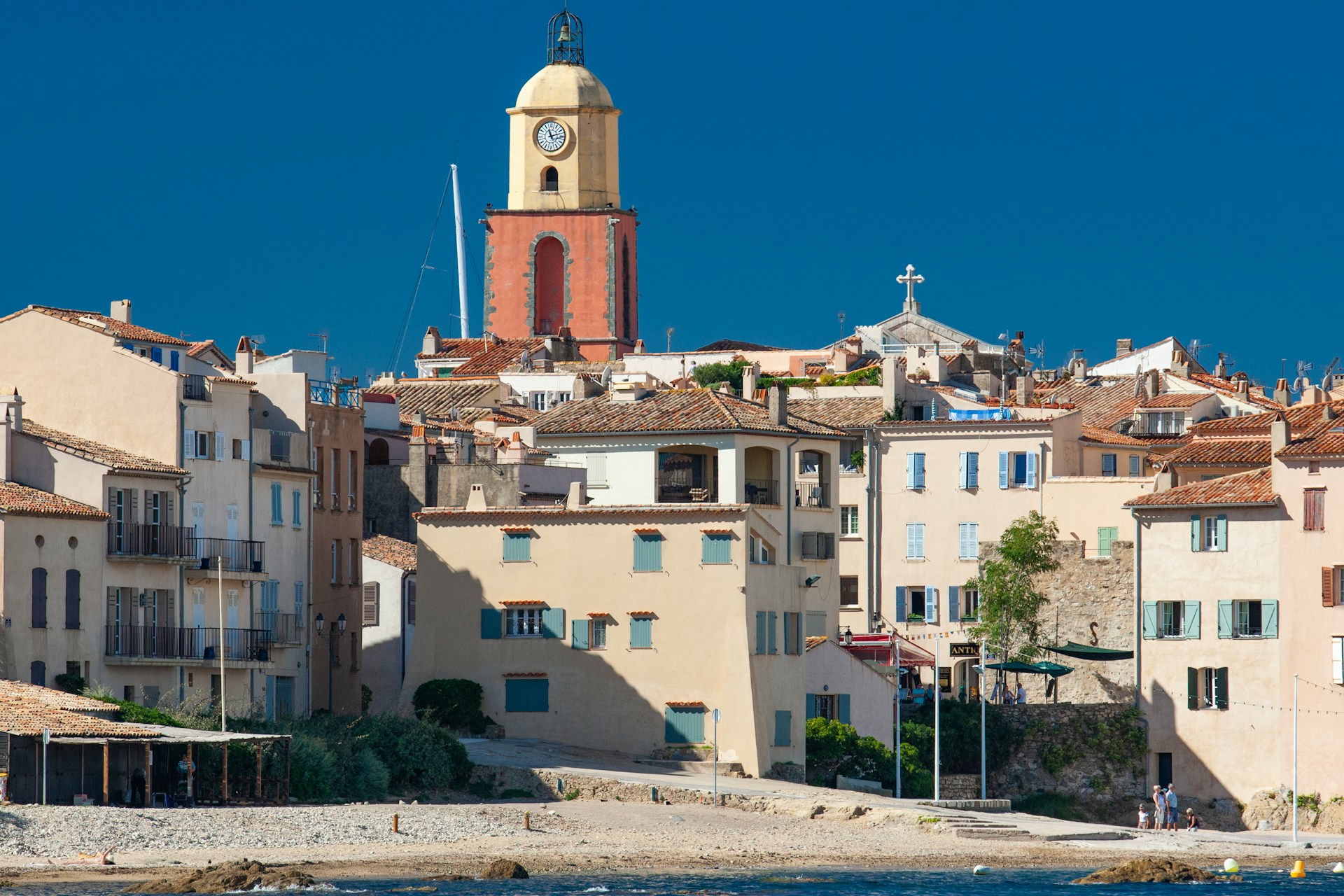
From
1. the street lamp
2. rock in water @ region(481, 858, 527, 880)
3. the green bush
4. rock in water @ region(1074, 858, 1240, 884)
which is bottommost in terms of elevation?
rock in water @ region(1074, 858, 1240, 884)

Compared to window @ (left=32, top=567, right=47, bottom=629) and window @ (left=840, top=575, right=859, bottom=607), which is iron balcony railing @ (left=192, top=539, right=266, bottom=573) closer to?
window @ (left=32, top=567, right=47, bottom=629)

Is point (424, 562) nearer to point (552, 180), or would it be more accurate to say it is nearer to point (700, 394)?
point (700, 394)

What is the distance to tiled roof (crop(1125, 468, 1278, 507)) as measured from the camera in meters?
86.4

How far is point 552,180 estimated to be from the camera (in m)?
154

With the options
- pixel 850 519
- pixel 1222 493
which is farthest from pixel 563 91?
pixel 1222 493

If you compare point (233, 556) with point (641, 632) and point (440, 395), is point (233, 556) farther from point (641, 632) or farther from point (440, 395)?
point (440, 395)

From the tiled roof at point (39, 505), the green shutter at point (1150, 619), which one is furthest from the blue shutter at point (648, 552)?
the green shutter at point (1150, 619)

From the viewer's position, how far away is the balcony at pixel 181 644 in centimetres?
7175

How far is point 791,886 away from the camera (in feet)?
213

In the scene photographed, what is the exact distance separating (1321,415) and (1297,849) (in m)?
16.9

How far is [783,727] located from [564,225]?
76.3 metres

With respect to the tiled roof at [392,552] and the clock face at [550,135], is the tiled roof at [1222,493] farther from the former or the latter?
the clock face at [550,135]

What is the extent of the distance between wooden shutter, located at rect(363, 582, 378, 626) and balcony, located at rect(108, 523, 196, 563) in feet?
44.5

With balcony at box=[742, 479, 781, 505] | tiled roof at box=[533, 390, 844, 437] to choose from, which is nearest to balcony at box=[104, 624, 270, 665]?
tiled roof at box=[533, 390, 844, 437]
